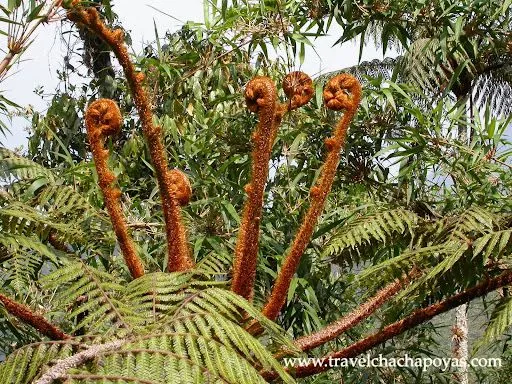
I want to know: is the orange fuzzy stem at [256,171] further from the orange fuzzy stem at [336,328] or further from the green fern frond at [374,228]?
the green fern frond at [374,228]

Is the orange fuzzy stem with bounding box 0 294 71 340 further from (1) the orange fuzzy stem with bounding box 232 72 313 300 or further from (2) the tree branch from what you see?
(2) the tree branch

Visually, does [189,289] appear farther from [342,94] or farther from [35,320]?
[342,94]

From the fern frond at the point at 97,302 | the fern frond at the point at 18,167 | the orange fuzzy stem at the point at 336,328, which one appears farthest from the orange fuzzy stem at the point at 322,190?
the fern frond at the point at 18,167

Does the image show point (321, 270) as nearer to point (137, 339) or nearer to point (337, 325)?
point (337, 325)

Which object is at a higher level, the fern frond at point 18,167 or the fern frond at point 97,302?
the fern frond at point 18,167

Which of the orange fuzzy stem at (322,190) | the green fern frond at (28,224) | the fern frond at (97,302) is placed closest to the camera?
the fern frond at (97,302)

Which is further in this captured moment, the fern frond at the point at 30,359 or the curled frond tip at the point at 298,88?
the curled frond tip at the point at 298,88

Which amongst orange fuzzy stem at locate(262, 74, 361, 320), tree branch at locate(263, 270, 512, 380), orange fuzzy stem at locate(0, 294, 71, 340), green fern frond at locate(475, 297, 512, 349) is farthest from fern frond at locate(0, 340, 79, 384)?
green fern frond at locate(475, 297, 512, 349)

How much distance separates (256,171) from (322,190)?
0.39 ft

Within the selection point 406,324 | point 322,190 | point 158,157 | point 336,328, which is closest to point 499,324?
point 406,324

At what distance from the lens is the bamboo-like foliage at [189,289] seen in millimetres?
857

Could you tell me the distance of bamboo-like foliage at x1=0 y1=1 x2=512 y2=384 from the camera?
857 millimetres

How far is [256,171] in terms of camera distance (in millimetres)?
1109

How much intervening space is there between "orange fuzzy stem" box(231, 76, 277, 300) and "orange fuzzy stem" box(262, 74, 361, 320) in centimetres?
5
